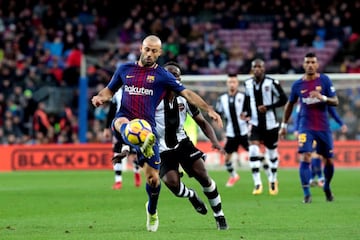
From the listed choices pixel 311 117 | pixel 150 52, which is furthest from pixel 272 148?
pixel 150 52

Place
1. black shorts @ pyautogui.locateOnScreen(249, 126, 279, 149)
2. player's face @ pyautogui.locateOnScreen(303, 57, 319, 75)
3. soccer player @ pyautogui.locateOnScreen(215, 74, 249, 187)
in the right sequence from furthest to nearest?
1. soccer player @ pyautogui.locateOnScreen(215, 74, 249, 187)
2. black shorts @ pyautogui.locateOnScreen(249, 126, 279, 149)
3. player's face @ pyautogui.locateOnScreen(303, 57, 319, 75)

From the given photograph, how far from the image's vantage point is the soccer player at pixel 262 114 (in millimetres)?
19672

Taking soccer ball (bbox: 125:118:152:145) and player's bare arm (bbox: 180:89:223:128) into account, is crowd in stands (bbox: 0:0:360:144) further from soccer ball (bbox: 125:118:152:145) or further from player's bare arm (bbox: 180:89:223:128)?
soccer ball (bbox: 125:118:152:145)

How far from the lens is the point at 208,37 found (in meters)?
36.6

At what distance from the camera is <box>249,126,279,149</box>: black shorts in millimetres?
19969

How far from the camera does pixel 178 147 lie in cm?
1284

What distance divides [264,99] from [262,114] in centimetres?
32

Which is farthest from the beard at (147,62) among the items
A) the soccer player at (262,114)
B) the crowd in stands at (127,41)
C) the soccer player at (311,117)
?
the crowd in stands at (127,41)

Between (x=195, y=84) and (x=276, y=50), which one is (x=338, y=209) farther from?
(x=276, y=50)

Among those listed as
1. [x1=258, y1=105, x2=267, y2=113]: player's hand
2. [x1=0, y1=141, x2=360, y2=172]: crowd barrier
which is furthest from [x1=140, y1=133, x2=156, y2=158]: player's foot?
[x1=0, y1=141, x2=360, y2=172]: crowd barrier

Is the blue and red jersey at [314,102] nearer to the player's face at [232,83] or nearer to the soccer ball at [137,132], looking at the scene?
the player's face at [232,83]

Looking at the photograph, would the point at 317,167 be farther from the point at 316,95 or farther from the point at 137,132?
the point at 137,132

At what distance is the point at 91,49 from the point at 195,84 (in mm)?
9077

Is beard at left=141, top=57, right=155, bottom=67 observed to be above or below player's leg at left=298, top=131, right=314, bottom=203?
above
